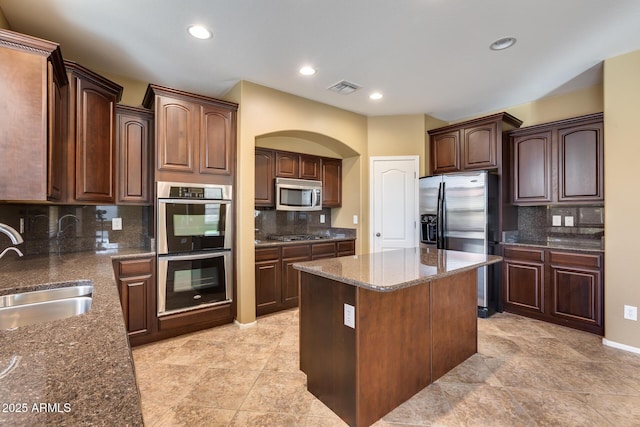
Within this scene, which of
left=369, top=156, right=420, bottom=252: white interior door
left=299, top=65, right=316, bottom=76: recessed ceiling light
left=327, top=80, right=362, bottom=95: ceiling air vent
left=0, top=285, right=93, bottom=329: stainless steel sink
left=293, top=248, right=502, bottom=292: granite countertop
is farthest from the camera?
left=369, top=156, right=420, bottom=252: white interior door

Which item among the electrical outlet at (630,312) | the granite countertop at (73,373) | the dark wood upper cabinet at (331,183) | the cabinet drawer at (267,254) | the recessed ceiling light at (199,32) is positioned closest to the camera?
the granite countertop at (73,373)

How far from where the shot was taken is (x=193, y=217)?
10.1ft

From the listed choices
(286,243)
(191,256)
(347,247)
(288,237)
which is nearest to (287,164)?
(288,237)

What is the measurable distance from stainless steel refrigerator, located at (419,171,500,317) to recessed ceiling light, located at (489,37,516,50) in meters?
1.39

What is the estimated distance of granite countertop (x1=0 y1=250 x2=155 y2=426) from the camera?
583 millimetres

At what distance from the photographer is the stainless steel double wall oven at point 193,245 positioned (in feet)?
9.64

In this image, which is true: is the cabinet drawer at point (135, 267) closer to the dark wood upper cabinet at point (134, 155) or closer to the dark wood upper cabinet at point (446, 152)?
the dark wood upper cabinet at point (134, 155)

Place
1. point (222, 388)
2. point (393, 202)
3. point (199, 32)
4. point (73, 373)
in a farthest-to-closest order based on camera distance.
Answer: point (393, 202)
point (199, 32)
point (222, 388)
point (73, 373)

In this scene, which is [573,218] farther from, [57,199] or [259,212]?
[57,199]

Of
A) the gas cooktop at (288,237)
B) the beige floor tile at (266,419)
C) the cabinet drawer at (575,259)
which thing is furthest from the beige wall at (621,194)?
the gas cooktop at (288,237)

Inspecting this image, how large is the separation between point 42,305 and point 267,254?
7.22 ft

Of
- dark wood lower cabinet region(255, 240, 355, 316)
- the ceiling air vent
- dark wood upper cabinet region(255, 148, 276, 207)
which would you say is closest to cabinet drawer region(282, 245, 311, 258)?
dark wood lower cabinet region(255, 240, 355, 316)

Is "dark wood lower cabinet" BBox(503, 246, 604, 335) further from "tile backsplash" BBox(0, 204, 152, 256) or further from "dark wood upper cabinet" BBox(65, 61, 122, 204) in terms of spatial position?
"dark wood upper cabinet" BBox(65, 61, 122, 204)

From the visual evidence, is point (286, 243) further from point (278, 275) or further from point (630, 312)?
point (630, 312)
